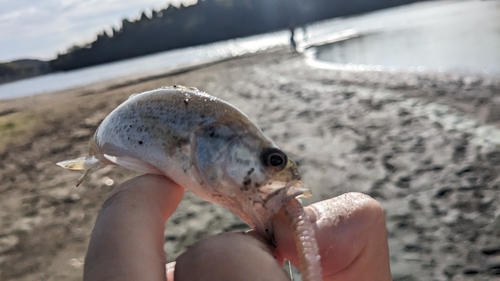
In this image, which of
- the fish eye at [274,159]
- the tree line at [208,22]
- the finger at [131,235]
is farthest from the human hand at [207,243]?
the tree line at [208,22]

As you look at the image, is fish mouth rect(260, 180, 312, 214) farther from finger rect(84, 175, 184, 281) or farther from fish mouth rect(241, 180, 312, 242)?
finger rect(84, 175, 184, 281)

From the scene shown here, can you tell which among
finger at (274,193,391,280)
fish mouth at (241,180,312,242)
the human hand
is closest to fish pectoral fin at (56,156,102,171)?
the human hand

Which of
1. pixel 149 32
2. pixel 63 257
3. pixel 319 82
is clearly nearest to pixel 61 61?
pixel 149 32

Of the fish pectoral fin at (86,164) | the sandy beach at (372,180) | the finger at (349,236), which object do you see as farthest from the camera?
the sandy beach at (372,180)

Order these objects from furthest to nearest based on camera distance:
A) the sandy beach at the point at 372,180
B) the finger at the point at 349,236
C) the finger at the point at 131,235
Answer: the sandy beach at the point at 372,180
the finger at the point at 349,236
the finger at the point at 131,235

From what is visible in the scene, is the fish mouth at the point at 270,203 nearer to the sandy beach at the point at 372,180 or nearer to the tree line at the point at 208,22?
the sandy beach at the point at 372,180

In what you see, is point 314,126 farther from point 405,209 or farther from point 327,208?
point 327,208

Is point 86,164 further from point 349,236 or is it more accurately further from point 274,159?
point 349,236
